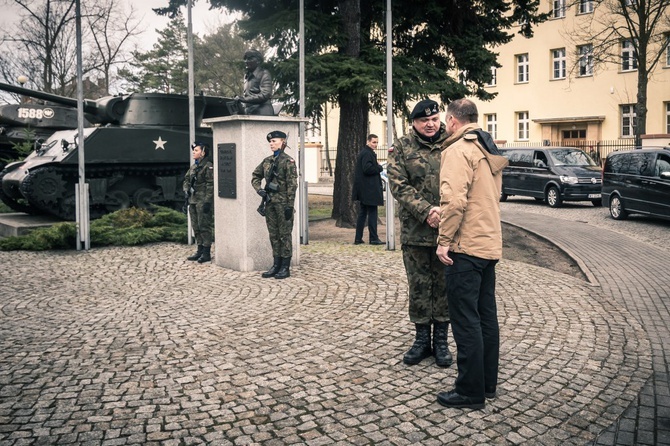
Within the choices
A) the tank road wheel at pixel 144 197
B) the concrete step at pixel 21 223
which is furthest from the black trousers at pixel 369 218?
the concrete step at pixel 21 223

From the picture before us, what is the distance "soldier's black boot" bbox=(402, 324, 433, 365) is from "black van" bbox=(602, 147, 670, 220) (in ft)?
40.1

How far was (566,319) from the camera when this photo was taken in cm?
705

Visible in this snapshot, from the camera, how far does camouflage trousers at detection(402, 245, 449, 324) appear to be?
5516mm

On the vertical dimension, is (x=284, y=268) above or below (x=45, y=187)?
below

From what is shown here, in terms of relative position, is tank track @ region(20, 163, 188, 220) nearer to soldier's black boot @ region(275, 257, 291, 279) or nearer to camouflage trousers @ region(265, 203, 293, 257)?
camouflage trousers @ region(265, 203, 293, 257)

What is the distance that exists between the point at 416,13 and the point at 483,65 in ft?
7.06

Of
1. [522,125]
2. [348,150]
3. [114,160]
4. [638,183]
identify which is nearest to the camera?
[114,160]

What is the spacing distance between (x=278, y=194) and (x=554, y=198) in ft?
49.4

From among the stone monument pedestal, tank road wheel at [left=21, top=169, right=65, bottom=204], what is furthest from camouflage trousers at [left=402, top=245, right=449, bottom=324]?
tank road wheel at [left=21, top=169, right=65, bottom=204]

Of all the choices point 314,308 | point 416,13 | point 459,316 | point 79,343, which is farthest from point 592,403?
point 416,13

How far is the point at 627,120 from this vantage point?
37312 millimetres

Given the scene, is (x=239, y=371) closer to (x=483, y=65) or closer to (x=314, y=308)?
(x=314, y=308)

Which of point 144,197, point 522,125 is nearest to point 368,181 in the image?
point 144,197

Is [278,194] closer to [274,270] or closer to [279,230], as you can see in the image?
[279,230]
